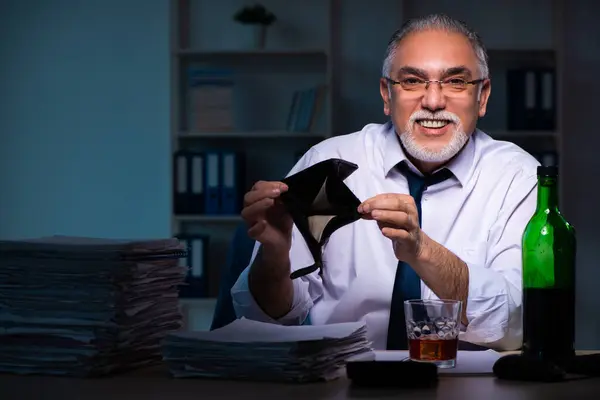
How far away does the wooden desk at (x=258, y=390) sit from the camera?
1.23 metres

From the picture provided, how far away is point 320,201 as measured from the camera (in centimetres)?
168

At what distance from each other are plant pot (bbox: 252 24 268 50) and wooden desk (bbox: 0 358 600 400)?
345cm

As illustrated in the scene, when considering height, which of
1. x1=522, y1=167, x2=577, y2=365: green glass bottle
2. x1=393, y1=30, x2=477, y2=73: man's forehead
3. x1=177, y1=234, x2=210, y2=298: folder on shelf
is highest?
x1=393, y1=30, x2=477, y2=73: man's forehead

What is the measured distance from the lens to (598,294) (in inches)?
191

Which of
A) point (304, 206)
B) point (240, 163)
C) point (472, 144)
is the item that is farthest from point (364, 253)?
point (240, 163)

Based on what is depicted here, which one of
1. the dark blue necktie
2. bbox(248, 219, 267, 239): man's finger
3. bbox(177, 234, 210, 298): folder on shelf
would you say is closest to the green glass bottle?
bbox(248, 219, 267, 239): man's finger

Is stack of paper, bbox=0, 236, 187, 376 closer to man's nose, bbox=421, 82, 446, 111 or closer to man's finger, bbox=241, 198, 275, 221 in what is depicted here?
man's finger, bbox=241, 198, 275, 221

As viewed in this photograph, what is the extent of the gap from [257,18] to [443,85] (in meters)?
2.50

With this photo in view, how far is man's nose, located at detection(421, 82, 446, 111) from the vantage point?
2258mm

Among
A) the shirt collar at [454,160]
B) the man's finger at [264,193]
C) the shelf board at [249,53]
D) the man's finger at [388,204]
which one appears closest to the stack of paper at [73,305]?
the man's finger at [264,193]

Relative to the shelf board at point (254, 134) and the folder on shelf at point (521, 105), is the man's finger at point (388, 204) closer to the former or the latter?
the shelf board at point (254, 134)

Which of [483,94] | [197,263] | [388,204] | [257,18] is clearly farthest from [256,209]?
[257,18]

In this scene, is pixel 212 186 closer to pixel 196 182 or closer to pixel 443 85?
pixel 196 182

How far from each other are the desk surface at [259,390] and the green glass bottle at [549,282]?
0.30 feet
